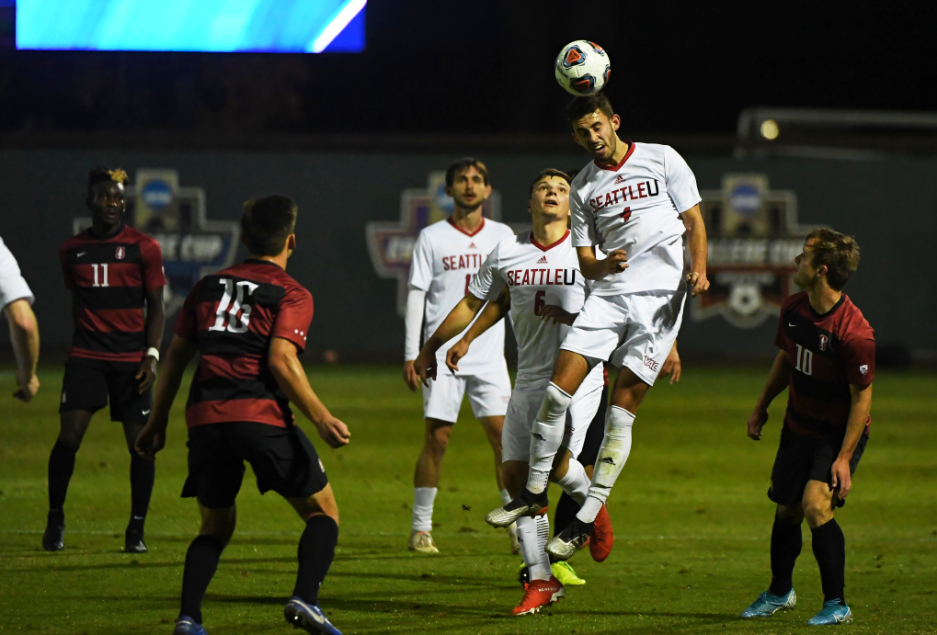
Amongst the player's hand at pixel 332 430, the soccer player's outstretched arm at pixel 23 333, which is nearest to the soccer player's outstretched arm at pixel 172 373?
the player's hand at pixel 332 430

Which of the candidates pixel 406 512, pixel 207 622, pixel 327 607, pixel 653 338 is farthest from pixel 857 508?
pixel 207 622

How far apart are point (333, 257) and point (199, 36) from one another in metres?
4.21

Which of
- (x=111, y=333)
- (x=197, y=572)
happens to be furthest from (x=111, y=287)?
(x=197, y=572)

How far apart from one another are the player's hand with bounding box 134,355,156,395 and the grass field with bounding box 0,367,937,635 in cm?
103

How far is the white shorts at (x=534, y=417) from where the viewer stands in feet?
20.7

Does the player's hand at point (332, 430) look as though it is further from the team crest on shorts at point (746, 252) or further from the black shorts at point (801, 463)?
the team crest on shorts at point (746, 252)

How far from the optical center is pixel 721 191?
20250 millimetres

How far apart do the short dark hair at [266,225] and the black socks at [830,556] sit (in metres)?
2.88

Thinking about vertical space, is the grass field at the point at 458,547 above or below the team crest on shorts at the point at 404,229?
below

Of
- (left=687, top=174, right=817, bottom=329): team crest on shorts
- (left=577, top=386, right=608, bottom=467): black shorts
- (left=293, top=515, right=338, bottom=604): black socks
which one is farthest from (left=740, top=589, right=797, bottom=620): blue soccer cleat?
(left=687, top=174, right=817, bottom=329): team crest on shorts

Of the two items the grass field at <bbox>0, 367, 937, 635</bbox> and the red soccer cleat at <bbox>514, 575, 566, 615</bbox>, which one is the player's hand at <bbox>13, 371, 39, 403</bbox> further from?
the red soccer cleat at <bbox>514, 575, 566, 615</bbox>

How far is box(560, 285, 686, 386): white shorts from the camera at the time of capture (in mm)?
6051

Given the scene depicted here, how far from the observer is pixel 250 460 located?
4.91 m

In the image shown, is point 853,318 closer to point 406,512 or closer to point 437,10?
point 406,512
